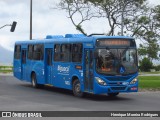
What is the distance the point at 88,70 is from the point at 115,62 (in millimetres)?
1259

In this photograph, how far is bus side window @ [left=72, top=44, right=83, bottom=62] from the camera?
21448 millimetres

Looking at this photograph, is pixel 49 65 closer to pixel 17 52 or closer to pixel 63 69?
pixel 63 69

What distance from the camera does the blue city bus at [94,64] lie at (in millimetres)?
20172

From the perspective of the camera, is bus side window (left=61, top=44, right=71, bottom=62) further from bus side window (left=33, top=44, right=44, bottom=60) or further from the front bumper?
the front bumper

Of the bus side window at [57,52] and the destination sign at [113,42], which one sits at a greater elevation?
the destination sign at [113,42]

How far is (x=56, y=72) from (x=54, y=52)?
1075mm

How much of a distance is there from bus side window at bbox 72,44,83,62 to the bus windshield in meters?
1.40

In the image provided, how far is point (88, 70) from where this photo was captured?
2064 centimetres

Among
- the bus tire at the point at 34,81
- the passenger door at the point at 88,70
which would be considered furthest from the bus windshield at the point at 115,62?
the bus tire at the point at 34,81

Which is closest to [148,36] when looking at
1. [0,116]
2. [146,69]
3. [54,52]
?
[146,69]

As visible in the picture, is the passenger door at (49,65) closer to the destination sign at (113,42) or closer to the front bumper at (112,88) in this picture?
the destination sign at (113,42)

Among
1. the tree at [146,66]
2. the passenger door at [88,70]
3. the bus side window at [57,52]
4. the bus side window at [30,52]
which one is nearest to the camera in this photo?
the passenger door at [88,70]

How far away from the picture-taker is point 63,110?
52.5 feet

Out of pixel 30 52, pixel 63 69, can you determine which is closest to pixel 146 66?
pixel 30 52
